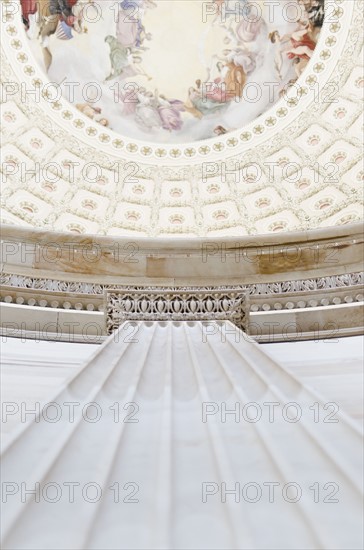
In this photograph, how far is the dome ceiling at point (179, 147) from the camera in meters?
12.5

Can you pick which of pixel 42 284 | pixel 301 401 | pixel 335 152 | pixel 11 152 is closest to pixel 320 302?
pixel 42 284

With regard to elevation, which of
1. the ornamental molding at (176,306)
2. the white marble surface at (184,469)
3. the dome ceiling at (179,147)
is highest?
the dome ceiling at (179,147)

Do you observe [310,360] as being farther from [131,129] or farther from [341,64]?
[131,129]

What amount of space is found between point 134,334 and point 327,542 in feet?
10.5

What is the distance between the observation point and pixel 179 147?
14016 mm

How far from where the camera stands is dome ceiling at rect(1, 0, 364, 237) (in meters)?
12.5

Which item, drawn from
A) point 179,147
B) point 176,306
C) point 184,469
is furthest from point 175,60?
point 184,469

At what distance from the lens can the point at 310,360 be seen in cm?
363

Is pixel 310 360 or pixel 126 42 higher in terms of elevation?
pixel 126 42

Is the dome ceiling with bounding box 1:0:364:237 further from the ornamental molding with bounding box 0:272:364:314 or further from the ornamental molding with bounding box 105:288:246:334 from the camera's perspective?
the ornamental molding with bounding box 105:288:246:334

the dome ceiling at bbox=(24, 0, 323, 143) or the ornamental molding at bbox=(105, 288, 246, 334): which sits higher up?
the dome ceiling at bbox=(24, 0, 323, 143)

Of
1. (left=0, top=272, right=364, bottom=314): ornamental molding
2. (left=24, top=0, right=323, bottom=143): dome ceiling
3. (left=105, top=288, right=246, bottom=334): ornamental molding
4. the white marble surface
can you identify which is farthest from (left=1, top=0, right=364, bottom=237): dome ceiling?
the white marble surface

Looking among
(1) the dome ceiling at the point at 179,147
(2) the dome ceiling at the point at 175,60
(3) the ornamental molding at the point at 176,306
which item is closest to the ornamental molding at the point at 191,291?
(3) the ornamental molding at the point at 176,306

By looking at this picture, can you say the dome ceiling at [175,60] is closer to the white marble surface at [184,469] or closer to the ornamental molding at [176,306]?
the ornamental molding at [176,306]
